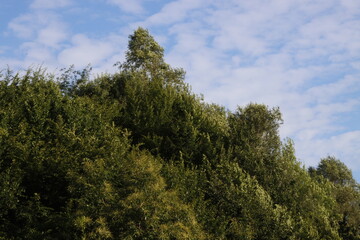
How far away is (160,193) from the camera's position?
2292 cm

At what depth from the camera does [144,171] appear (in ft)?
77.0

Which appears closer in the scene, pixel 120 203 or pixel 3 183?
pixel 120 203

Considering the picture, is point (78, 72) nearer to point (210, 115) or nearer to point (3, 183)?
point (210, 115)

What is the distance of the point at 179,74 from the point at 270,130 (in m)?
22.4

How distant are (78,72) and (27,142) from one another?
27.4m

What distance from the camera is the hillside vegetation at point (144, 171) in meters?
22.7

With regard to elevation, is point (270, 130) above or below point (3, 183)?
above

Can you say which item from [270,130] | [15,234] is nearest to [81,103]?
[15,234]

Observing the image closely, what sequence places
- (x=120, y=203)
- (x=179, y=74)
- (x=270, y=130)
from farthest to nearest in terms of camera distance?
1. (x=179, y=74)
2. (x=270, y=130)
3. (x=120, y=203)

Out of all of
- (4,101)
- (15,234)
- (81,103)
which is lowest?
(15,234)

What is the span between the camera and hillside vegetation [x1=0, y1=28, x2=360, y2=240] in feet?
74.4

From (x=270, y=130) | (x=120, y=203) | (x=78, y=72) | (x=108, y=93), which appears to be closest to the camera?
(x=120, y=203)

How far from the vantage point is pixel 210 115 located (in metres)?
46.3

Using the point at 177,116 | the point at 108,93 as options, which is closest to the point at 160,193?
the point at 177,116
